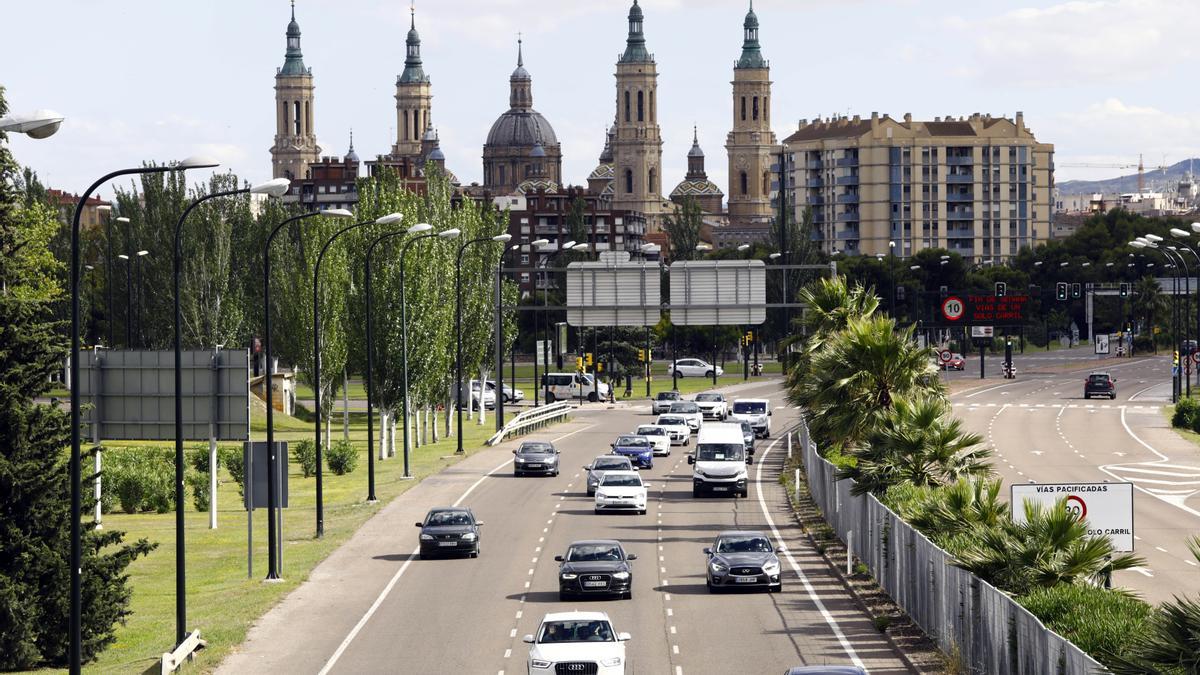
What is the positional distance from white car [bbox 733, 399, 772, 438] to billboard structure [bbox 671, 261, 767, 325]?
4.94 m

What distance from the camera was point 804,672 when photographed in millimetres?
22406

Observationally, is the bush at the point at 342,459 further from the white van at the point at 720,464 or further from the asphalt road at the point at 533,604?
the white van at the point at 720,464

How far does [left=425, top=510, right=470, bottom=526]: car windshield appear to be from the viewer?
4369cm

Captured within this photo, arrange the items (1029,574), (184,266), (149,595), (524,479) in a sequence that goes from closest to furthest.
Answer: (1029,574)
(149,595)
(524,479)
(184,266)

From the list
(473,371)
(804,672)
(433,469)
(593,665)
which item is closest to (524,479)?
(433,469)

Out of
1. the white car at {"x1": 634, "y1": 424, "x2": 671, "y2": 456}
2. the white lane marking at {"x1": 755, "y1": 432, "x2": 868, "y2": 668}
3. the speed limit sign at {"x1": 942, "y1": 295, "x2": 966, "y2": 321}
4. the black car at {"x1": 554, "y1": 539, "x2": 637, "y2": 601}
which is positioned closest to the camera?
the white lane marking at {"x1": 755, "y1": 432, "x2": 868, "y2": 668}

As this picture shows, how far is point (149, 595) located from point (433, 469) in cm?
2592

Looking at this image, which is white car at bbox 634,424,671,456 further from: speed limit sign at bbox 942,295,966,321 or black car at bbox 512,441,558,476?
speed limit sign at bbox 942,295,966,321

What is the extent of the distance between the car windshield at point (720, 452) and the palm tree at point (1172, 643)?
4019cm

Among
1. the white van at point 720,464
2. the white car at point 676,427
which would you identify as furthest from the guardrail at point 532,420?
the white van at point 720,464

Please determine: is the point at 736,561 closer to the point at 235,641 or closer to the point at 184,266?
the point at 235,641

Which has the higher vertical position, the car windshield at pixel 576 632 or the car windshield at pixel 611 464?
the car windshield at pixel 611 464

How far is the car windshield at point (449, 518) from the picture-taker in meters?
43.7

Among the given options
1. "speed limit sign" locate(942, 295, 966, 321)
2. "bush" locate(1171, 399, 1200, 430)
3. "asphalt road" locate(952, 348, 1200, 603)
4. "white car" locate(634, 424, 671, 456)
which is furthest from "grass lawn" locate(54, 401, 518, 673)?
"speed limit sign" locate(942, 295, 966, 321)
